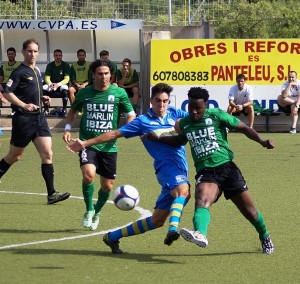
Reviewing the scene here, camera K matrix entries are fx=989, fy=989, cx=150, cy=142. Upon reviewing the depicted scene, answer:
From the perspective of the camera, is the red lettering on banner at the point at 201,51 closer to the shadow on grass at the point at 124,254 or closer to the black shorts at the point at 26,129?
the black shorts at the point at 26,129

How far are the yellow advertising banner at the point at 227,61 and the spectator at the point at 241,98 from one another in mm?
1014

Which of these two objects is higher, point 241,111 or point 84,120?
point 84,120

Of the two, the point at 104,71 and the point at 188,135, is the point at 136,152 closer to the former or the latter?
the point at 104,71

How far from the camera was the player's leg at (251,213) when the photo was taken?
9492mm

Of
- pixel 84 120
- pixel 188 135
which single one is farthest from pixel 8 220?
pixel 188 135

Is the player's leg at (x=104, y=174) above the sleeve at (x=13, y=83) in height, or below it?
below

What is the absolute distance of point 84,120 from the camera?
1138cm

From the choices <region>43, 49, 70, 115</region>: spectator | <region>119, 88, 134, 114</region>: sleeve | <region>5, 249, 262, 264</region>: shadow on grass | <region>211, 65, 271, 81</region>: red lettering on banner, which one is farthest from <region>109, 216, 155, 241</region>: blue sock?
<region>211, 65, 271, 81</region>: red lettering on banner

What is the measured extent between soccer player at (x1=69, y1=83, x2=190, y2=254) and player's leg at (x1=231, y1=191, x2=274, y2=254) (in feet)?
1.64

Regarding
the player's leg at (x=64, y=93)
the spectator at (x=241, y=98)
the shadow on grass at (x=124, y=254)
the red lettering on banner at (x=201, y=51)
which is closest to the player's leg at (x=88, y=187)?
the shadow on grass at (x=124, y=254)

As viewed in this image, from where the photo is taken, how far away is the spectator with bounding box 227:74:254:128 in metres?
24.0

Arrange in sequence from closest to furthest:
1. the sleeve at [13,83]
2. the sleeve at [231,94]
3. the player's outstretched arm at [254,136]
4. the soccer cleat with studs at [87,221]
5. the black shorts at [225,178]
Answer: the player's outstretched arm at [254,136] → the black shorts at [225,178] → the soccer cleat with studs at [87,221] → the sleeve at [13,83] → the sleeve at [231,94]

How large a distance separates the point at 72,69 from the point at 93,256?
52.2 feet

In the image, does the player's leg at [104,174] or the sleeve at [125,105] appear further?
the sleeve at [125,105]
